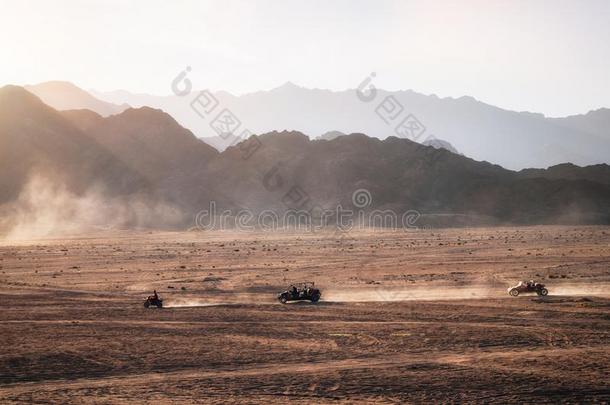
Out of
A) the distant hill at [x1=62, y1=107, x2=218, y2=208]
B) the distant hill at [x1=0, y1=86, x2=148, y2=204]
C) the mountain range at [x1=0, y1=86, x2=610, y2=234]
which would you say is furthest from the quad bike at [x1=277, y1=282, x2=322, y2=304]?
the distant hill at [x1=0, y1=86, x2=148, y2=204]

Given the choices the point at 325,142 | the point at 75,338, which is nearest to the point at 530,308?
the point at 75,338

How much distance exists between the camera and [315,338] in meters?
18.5

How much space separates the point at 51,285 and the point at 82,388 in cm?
2400

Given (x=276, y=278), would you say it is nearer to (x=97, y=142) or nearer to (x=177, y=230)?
(x=177, y=230)

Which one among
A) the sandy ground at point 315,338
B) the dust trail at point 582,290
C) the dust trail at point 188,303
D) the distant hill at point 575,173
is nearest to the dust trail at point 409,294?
the sandy ground at point 315,338

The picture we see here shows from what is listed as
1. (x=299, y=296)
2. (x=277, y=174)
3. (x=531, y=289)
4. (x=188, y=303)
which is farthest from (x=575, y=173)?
(x=188, y=303)

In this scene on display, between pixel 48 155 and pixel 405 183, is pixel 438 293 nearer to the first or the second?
pixel 405 183

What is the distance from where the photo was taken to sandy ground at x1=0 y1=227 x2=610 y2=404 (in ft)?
43.6

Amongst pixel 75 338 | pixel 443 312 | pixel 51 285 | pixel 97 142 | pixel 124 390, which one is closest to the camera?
pixel 124 390

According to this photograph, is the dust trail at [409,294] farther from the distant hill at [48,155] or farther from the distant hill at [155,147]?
the distant hill at [48,155]

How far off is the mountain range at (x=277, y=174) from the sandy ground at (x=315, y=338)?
74.3 meters

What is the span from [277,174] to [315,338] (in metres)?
108

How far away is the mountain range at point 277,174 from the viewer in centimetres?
11094

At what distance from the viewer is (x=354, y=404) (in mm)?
12148
